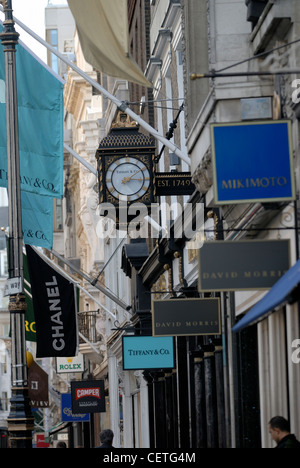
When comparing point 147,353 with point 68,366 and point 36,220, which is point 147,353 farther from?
point 68,366

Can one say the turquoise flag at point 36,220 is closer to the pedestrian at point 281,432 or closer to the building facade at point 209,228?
the building facade at point 209,228

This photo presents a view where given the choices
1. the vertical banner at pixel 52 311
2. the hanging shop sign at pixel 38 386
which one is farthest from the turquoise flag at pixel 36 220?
the hanging shop sign at pixel 38 386

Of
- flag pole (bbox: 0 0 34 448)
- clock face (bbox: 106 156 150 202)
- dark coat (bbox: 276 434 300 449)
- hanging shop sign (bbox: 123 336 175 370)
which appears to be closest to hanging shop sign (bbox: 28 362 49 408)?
hanging shop sign (bbox: 123 336 175 370)

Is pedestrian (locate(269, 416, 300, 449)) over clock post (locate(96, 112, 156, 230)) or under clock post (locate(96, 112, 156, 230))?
under

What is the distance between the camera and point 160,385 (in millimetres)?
27750

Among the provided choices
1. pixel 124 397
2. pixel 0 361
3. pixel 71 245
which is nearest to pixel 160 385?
pixel 124 397

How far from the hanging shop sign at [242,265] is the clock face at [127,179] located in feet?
27.3

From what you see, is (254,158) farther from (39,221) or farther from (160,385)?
(160,385)

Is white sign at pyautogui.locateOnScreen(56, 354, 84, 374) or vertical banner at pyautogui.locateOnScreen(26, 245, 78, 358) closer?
vertical banner at pyautogui.locateOnScreen(26, 245, 78, 358)

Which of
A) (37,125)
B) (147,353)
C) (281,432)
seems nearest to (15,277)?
(37,125)

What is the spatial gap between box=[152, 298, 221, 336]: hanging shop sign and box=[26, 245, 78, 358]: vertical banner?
5216mm

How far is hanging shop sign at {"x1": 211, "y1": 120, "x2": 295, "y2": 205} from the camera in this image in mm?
12484

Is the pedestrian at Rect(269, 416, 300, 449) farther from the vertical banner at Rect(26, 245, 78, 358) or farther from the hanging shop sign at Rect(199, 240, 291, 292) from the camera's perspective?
the vertical banner at Rect(26, 245, 78, 358)

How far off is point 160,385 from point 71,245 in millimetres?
35635
